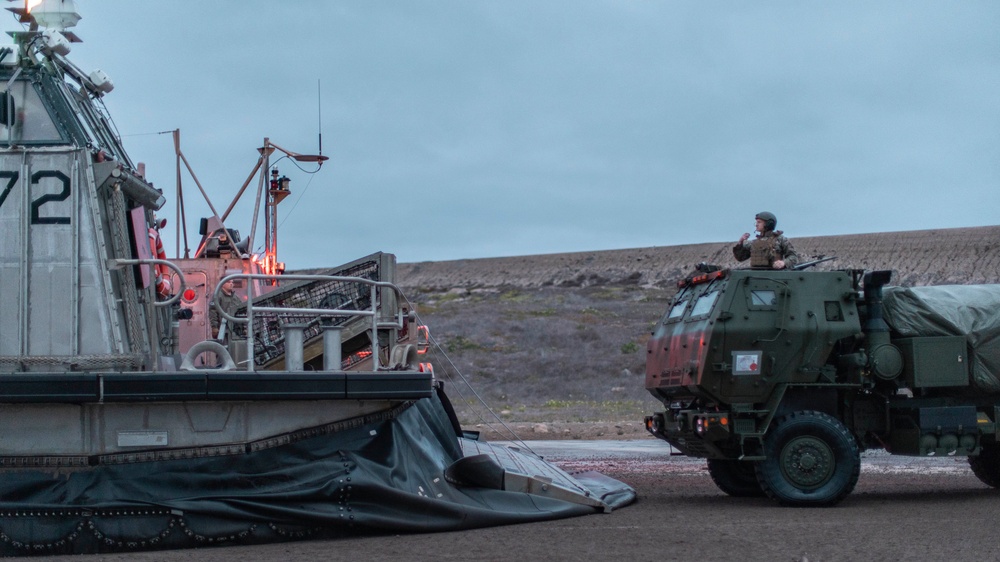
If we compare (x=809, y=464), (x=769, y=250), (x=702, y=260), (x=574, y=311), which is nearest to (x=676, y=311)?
(x=769, y=250)

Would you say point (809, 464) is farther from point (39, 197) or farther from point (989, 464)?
point (39, 197)

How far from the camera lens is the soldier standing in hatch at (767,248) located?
446 inches

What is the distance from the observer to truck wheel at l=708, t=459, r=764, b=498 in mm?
11477

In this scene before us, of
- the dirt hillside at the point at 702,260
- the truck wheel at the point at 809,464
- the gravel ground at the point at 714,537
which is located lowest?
the gravel ground at the point at 714,537

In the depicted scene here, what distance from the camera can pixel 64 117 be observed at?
335 inches

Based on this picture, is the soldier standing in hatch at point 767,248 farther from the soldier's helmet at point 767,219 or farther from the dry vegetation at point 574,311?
the dry vegetation at point 574,311

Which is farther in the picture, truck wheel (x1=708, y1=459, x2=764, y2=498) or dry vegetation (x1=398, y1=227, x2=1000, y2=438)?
dry vegetation (x1=398, y1=227, x2=1000, y2=438)

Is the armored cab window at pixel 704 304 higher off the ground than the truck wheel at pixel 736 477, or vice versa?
the armored cab window at pixel 704 304

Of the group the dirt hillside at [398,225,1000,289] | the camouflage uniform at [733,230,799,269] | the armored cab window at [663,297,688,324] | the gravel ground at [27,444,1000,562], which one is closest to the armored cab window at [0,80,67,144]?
the gravel ground at [27,444,1000,562]

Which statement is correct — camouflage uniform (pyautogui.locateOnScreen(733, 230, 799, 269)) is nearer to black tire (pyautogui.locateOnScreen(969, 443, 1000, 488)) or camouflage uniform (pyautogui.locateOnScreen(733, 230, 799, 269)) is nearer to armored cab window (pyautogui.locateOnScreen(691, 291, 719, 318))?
armored cab window (pyautogui.locateOnScreen(691, 291, 719, 318))

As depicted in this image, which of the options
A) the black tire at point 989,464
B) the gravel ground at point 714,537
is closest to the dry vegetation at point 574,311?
the gravel ground at point 714,537

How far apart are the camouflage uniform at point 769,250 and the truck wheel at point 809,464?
1790 mm

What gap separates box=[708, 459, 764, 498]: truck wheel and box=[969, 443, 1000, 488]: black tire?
2.45 m

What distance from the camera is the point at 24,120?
8.45 metres
